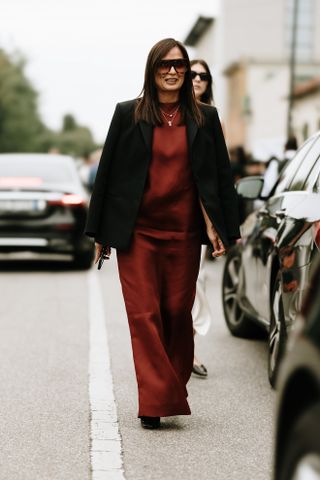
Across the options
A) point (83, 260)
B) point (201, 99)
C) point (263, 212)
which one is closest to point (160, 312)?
point (201, 99)

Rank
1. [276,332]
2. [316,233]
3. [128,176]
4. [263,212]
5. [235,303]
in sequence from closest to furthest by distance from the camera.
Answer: [316,233], [128,176], [276,332], [263,212], [235,303]

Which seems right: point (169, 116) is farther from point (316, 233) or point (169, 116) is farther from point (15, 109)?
point (15, 109)

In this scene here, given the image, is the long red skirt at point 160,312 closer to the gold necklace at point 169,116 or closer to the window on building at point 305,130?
the gold necklace at point 169,116

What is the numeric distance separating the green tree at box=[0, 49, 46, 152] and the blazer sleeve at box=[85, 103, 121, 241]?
70818 mm

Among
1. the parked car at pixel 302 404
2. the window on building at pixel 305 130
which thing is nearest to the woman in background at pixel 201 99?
the parked car at pixel 302 404

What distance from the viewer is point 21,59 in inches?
3462

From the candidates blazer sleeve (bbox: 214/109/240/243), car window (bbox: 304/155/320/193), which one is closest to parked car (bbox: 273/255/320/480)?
blazer sleeve (bbox: 214/109/240/243)

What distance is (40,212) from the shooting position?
15.1 metres

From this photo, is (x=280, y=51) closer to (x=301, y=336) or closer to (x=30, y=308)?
(x=30, y=308)

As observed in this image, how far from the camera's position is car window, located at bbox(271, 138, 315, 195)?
746cm

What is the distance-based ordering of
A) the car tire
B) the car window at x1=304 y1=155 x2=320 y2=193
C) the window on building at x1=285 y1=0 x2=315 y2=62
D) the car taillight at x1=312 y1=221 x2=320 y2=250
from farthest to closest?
the window on building at x1=285 y1=0 x2=315 y2=62
the car tire
the car window at x1=304 y1=155 x2=320 y2=193
the car taillight at x1=312 y1=221 x2=320 y2=250

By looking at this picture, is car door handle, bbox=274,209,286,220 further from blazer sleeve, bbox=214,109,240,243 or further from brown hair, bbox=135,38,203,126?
brown hair, bbox=135,38,203,126

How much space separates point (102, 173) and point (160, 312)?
777 millimetres

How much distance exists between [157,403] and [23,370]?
78.7 inches
